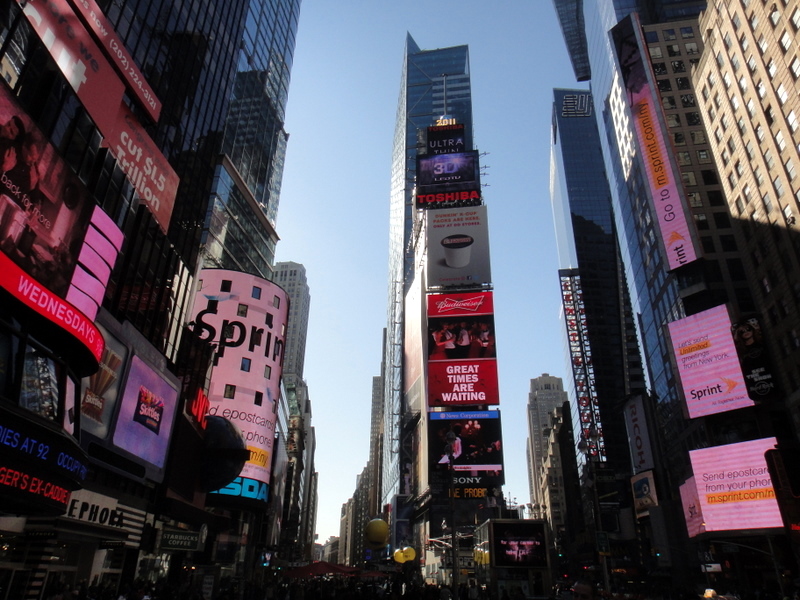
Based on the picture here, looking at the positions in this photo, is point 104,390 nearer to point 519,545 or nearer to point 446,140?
point 519,545

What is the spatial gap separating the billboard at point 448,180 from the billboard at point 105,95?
59385 millimetres

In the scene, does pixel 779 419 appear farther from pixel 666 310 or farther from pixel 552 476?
pixel 552 476

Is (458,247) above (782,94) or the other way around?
above

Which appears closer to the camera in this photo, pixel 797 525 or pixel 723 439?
pixel 797 525

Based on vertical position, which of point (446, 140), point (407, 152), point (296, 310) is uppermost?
point (407, 152)

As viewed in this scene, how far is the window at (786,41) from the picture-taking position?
44.5m

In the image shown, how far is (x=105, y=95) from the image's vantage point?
2370 centimetres

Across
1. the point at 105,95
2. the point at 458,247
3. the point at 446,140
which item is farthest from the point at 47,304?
the point at 446,140

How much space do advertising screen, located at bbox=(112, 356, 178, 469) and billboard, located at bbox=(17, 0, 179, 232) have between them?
8976mm

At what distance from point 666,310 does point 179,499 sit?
6162cm

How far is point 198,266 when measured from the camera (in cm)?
4300

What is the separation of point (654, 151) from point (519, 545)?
47.3m

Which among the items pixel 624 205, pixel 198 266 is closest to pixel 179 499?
pixel 198 266

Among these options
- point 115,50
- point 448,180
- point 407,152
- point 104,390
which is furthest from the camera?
point 407,152
